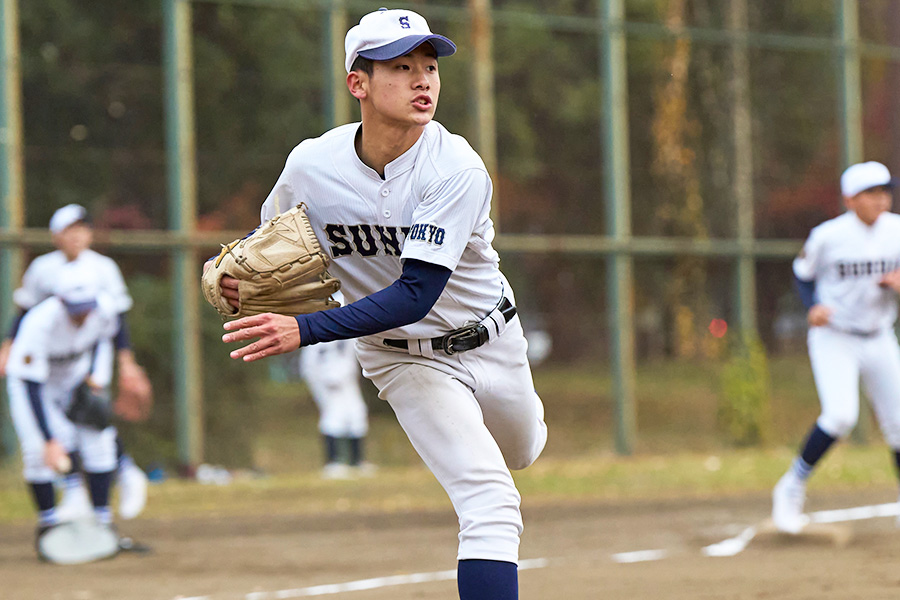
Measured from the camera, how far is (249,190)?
42.2 ft

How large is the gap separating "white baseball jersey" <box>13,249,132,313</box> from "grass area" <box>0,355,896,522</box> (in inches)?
83.2

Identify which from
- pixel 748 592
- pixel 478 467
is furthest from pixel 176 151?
pixel 478 467

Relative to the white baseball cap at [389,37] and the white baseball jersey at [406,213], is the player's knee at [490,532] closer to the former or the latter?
the white baseball jersey at [406,213]

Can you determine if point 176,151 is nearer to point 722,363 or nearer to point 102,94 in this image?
point 102,94

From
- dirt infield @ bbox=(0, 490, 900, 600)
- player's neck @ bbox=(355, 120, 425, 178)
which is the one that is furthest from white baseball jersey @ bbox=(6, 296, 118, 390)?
player's neck @ bbox=(355, 120, 425, 178)

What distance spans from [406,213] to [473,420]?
0.78 m

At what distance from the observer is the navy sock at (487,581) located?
4.21m

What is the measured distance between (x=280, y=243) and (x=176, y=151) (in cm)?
861

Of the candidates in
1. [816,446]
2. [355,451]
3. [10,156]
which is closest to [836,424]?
[816,446]

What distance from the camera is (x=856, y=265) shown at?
8.41m

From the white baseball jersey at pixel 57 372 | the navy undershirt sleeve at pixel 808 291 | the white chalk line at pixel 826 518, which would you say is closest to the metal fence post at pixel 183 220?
the white baseball jersey at pixel 57 372

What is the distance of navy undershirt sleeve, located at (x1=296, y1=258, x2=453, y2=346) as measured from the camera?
405 cm

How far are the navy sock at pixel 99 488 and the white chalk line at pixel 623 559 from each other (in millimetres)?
1933

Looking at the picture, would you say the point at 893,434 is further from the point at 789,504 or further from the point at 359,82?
the point at 359,82
